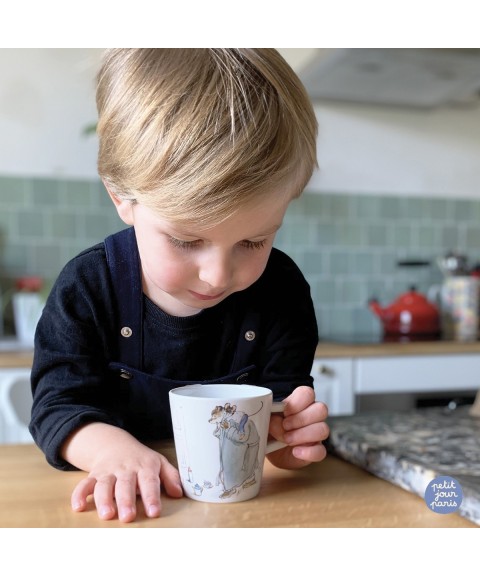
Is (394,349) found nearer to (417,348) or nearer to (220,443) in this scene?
(417,348)

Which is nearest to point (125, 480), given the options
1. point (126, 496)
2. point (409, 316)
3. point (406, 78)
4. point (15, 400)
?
point (126, 496)

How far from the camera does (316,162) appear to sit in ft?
1.41

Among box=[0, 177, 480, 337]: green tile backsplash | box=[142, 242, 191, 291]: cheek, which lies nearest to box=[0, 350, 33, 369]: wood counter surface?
box=[0, 177, 480, 337]: green tile backsplash

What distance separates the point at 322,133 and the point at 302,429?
0.22 meters

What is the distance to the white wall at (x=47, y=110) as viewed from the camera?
45 cm

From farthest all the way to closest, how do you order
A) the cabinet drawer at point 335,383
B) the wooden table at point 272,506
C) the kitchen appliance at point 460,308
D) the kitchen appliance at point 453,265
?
the kitchen appliance at point 453,265 < the kitchen appliance at point 460,308 < the cabinet drawer at point 335,383 < the wooden table at point 272,506

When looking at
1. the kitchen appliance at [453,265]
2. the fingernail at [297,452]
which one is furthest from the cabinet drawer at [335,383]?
the kitchen appliance at [453,265]

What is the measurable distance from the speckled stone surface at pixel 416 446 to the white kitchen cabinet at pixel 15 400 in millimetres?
257

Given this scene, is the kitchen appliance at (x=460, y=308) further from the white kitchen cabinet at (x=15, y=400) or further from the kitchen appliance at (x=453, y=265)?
the white kitchen cabinet at (x=15, y=400)

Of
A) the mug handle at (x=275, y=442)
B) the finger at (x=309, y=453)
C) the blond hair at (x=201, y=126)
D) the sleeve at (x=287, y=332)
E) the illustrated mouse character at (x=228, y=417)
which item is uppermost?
the blond hair at (x=201, y=126)

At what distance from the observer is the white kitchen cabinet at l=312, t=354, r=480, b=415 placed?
708 mm

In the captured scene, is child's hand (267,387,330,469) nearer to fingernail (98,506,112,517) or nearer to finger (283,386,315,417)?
finger (283,386,315,417)
